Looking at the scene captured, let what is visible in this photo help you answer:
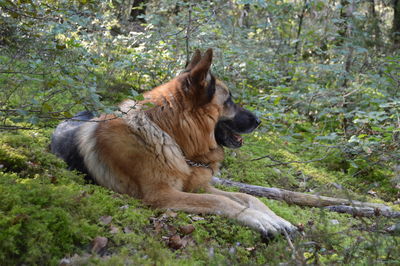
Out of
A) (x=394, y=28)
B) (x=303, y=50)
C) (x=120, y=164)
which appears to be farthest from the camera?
(x=303, y=50)

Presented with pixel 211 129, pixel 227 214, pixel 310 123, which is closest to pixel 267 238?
pixel 227 214

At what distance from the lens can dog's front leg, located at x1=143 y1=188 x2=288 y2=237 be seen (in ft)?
10.3

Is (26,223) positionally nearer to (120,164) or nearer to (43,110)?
(43,110)

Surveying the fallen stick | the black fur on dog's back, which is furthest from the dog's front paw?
the black fur on dog's back

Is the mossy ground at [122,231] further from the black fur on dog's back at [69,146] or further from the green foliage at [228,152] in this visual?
the black fur on dog's back at [69,146]

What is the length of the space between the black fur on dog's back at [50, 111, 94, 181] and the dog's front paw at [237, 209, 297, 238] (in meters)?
1.64

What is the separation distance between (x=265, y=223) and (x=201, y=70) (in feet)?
5.59

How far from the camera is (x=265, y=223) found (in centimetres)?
304

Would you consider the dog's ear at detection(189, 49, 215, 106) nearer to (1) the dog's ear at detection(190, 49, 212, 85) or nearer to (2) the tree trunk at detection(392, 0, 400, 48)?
(1) the dog's ear at detection(190, 49, 212, 85)

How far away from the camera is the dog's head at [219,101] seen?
375 centimetres

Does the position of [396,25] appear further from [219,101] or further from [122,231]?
[122,231]

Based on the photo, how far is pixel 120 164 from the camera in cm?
341

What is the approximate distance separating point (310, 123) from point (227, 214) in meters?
5.99

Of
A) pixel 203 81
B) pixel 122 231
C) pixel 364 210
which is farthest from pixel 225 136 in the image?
pixel 122 231
